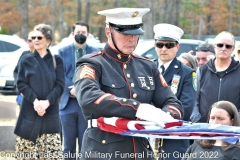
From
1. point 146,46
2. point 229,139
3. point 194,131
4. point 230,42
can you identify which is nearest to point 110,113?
point 194,131

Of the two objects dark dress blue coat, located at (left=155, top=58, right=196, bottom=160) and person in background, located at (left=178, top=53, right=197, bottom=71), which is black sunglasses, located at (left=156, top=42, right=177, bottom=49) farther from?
person in background, located at (left=178, top=53, right=197, bottom=71)

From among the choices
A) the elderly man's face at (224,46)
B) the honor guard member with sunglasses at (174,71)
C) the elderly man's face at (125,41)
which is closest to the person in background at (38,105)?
the honor guard member with sunglasses at (174,71)

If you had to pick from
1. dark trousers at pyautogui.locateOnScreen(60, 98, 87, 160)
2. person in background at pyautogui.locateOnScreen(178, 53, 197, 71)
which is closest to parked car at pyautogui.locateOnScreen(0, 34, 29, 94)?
dark trousers at pyautogui.locateOnScreen(60, 98, 87, 160)

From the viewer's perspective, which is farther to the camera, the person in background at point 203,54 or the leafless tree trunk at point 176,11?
the leafless tree trunk at point 176,11

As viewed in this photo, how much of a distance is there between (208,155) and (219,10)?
35984 mm

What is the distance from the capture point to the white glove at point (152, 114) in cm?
383

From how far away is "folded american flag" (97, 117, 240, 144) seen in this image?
3.97 meters

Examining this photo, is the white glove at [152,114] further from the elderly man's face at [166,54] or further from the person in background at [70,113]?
the person in background at [70,113]

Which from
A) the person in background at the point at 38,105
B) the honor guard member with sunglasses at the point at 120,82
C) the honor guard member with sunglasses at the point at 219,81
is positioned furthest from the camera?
the person in background at the point at 38,105

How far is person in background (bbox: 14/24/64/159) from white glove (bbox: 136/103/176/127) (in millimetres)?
3405

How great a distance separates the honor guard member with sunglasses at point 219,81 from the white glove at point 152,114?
276 centimetres

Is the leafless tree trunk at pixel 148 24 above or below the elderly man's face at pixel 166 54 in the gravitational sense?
below

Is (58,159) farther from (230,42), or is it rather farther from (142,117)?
(142,117)

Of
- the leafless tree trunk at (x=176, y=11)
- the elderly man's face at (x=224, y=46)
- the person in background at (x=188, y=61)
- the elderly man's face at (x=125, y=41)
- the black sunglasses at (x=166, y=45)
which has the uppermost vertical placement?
the elderly man's face at (x=125, y=41)
